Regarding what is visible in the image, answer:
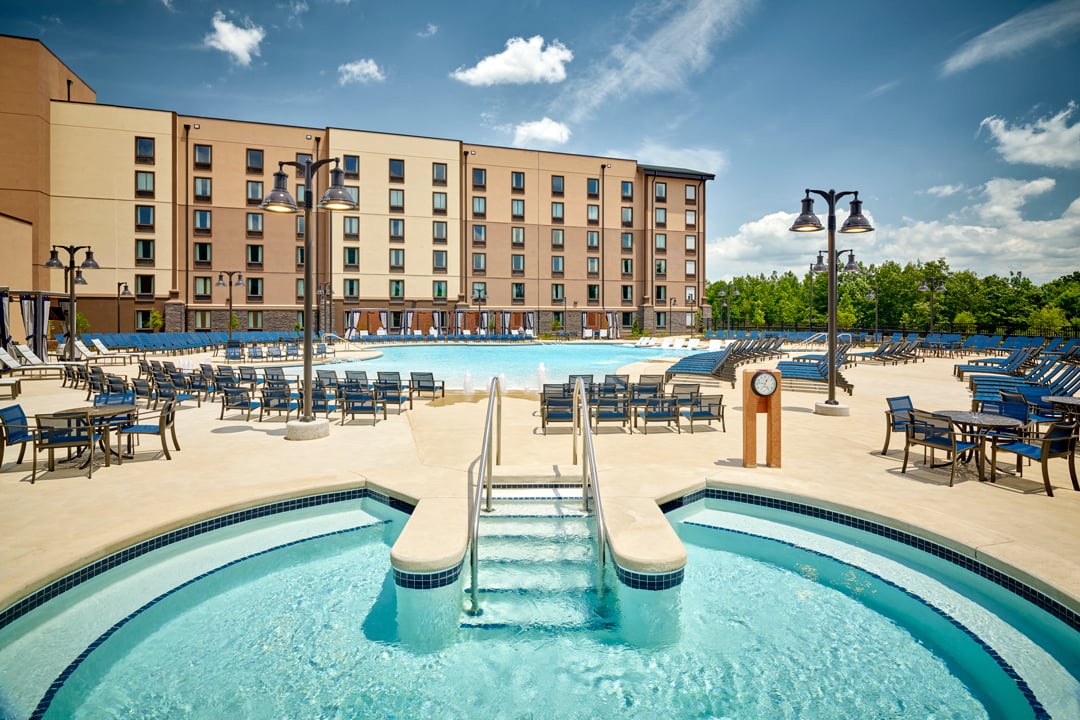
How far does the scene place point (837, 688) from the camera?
11.9 feet

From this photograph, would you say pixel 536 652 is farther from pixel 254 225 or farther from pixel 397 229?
pixel 254 225

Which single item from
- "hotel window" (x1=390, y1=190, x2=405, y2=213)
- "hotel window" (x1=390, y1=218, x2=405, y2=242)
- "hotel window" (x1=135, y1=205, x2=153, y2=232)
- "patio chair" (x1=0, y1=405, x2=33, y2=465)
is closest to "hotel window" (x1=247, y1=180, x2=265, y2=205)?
"hotel window" (x1=135, y1=205, x2=153, y2=232)

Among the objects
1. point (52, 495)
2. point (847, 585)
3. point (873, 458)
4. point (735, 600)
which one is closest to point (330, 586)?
point (735, 600)

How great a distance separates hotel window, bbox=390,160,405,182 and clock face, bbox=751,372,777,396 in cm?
4773

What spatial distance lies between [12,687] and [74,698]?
377 millimetres

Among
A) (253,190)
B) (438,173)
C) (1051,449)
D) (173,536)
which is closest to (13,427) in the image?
(173,536)

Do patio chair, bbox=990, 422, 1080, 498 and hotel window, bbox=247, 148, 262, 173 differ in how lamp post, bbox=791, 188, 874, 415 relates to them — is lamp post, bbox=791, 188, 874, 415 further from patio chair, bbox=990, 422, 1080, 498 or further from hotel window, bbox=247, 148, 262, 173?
hotel window, bbox=247, 148, 262, 173

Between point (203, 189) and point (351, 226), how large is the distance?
11.5 m

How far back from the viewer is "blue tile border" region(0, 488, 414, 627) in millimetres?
4027

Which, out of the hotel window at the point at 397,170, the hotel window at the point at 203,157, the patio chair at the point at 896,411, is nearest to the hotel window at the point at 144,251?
the hotel window at the point at 203,157

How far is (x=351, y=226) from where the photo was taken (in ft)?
159

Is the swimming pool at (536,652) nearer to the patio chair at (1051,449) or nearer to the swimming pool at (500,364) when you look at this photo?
the patio chair at (1051,449)

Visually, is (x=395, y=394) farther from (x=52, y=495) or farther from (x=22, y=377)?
(x=22, y=377)

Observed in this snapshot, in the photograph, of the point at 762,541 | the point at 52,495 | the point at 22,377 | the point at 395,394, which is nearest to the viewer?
the point at 762,541
